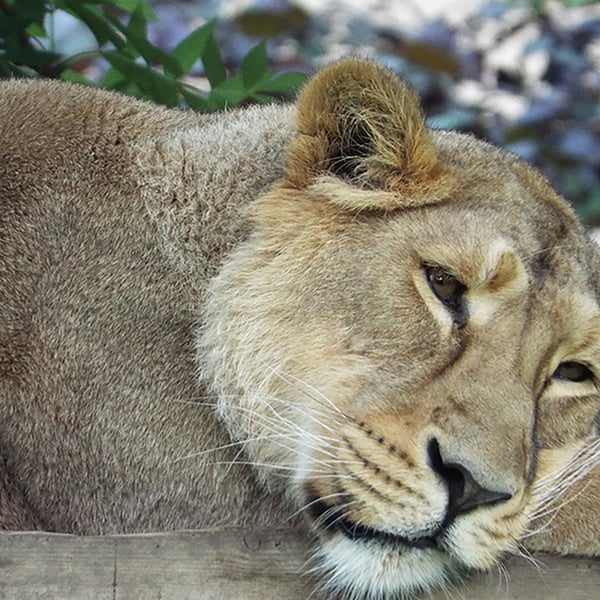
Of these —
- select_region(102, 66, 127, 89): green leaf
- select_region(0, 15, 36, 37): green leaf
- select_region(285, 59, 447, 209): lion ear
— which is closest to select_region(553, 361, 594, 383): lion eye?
select_region(285, 59, 447, 209): lion ear

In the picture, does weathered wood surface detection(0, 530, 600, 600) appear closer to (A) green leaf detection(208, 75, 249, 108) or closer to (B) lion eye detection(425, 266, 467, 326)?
(B) lion eye detection(425, 266, 467, 326)

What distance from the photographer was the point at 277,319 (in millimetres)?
3203

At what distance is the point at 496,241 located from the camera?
310 centimetres

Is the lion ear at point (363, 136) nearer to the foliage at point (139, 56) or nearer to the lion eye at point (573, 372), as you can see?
the lion eye at point (573, 372)

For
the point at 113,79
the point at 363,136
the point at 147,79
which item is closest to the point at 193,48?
the point at 147,79

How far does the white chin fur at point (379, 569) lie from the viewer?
8.95 feet

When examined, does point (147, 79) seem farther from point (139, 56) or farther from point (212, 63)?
point (212, 63)

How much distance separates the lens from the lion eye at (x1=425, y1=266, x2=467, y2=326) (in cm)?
309

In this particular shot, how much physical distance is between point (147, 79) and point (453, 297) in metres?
1.54

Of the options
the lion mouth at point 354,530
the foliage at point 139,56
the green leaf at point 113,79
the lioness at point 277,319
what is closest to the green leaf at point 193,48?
the foliage at point 139,56

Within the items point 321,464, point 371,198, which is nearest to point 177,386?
point 321,464

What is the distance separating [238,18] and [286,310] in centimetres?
407

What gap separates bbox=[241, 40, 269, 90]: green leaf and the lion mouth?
1.77 m

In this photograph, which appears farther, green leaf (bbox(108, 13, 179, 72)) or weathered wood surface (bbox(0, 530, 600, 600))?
green leaf (bbox(108, 13, 179, 72))
